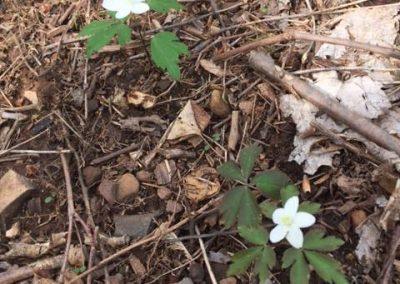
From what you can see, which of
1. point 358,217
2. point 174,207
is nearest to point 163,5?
point 174,207

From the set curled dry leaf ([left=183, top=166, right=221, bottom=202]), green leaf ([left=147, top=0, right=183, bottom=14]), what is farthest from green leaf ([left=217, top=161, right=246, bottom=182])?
green leaf ([left=147, top=0, right=183, bottom=14])

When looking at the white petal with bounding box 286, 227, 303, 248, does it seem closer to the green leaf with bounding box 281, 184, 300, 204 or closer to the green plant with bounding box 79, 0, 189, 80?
the green leaf with bounding box 281, 184, 300, 204

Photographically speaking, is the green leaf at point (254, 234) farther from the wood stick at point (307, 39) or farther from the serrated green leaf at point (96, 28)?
the serrated green leaf at point (96, 28)

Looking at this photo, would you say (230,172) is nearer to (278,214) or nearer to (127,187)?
(278,214)

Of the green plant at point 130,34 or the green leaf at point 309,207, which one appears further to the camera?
the green plant at point 130,34

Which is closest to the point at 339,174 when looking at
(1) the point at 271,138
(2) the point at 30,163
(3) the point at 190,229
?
(1) the point at 271,138

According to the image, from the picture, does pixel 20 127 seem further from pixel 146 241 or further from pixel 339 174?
pixel 339 174

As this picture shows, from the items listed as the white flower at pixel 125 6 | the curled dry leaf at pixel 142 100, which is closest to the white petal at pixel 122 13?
the white flower at pixel 125 6
